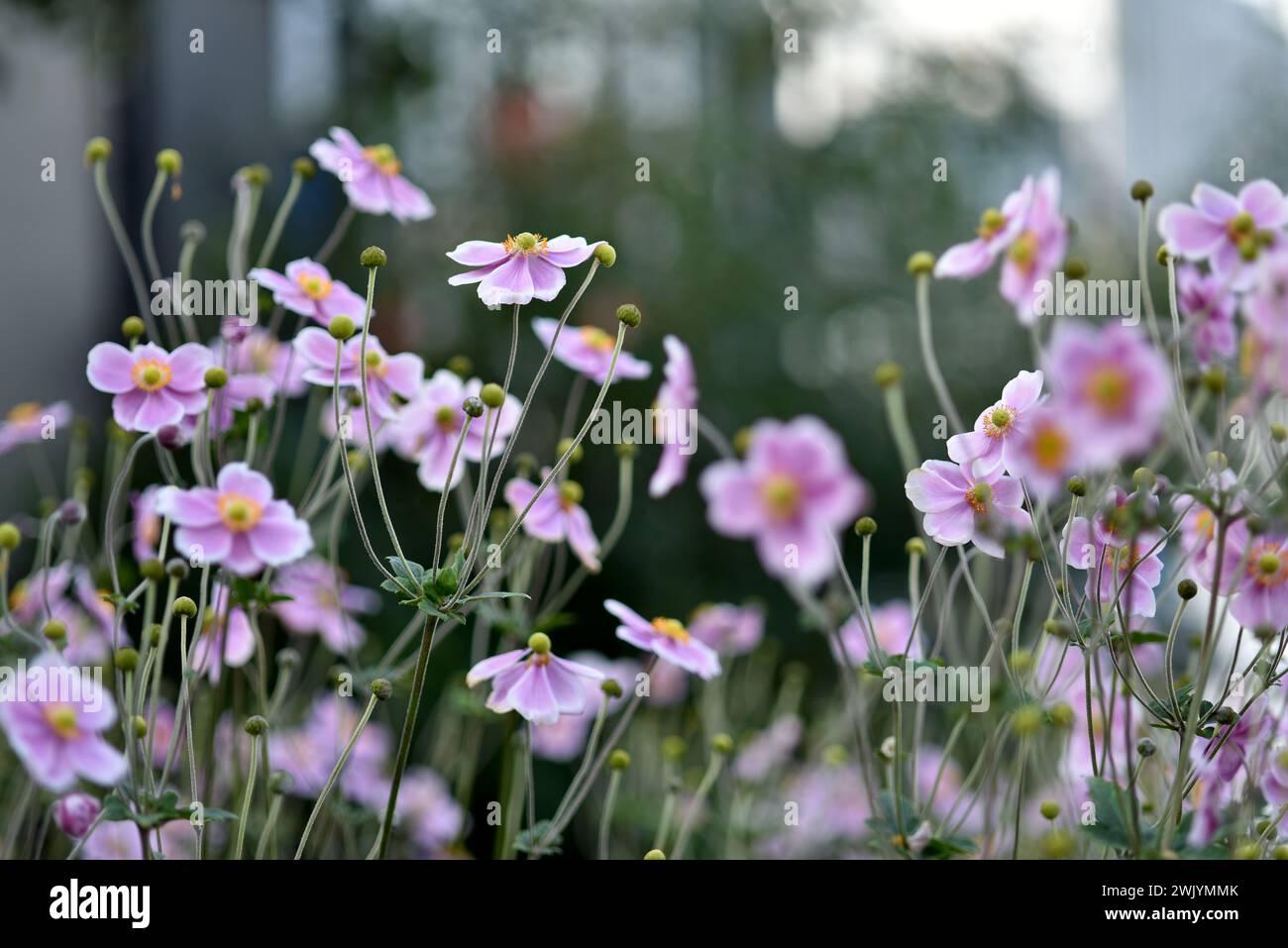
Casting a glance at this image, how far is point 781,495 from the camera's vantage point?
49 cm

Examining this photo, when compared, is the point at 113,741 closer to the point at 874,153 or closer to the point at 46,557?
the point at 46,557

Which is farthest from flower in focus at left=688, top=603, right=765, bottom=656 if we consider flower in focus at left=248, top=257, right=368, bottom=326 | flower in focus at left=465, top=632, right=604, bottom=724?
flower in focus at left=248, top=257, right=368, bottom=326

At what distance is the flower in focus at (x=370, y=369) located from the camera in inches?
30.1

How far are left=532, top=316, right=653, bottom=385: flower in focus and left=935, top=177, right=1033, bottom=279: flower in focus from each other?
238 mm

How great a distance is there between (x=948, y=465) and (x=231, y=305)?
530 mm

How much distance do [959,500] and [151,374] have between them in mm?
518

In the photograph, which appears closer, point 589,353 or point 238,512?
point 238,512

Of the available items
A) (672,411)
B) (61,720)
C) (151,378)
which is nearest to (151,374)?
(151,378)

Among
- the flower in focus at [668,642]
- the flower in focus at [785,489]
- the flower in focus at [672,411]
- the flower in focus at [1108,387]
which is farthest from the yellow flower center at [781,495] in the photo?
the flower in focus at [672,411]

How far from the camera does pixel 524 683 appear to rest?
2.37ft

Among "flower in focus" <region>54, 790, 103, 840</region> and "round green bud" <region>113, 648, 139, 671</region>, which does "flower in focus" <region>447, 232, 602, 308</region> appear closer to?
→ "round green bud" <region>113, 648, 139, 671</region>

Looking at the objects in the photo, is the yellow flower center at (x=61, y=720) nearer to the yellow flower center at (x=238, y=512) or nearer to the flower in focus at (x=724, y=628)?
the yellow flower center at (x=238, y=512)

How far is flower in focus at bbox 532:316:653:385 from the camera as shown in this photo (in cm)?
85

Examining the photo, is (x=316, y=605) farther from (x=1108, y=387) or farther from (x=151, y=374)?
(x=1108, y=387)
